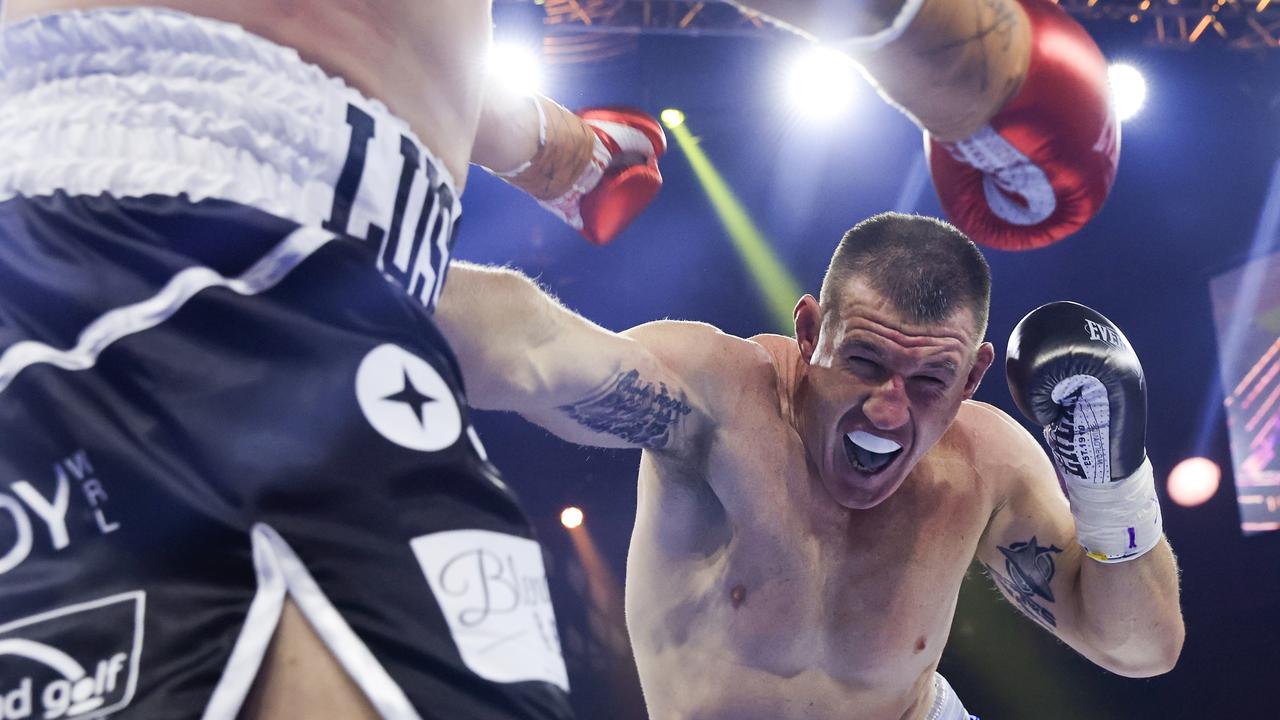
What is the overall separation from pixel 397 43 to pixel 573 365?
33.1 inches

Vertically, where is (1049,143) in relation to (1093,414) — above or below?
above

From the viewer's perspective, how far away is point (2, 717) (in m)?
0.57

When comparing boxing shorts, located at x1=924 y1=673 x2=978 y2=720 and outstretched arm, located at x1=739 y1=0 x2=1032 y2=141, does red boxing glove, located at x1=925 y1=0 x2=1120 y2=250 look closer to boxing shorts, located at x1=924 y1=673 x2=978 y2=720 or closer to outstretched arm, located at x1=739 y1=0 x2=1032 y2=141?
outstretched arm, located at x1=739 y1=0 x2=1032 y2=141

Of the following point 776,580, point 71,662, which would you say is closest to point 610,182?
point 776,580

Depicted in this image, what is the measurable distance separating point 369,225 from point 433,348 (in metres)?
0.11

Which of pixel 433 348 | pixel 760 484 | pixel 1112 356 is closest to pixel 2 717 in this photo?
pixel 433 348

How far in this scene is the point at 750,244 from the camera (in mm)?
5277

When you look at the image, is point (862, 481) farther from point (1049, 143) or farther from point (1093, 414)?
point (1049, 143)

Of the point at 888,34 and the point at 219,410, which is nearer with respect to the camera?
the point at 219,410

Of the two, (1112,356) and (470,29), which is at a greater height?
(470,29)

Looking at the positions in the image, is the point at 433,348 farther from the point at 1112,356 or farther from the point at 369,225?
the point at 1112,356

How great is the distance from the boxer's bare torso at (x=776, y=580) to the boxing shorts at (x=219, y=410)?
129 centimetres

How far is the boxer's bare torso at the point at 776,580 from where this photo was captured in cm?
200

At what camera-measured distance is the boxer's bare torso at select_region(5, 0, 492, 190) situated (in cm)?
78
